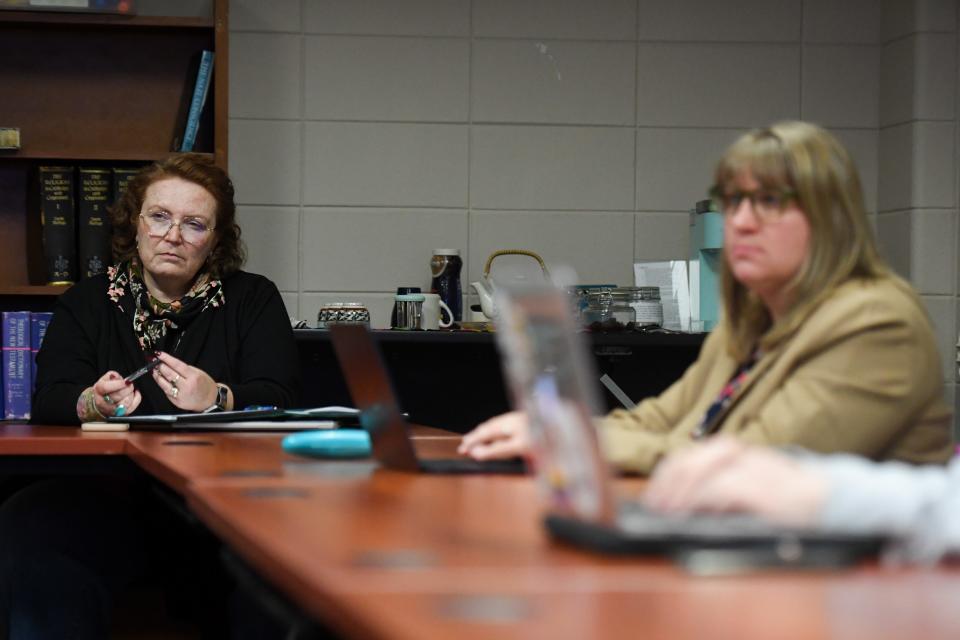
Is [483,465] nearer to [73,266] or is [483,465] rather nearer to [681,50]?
[73,266]

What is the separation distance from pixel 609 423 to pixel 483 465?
0.43 metres

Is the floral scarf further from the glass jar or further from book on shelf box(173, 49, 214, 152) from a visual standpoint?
the glass jar

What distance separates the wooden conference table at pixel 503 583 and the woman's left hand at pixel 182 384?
1.41 metres

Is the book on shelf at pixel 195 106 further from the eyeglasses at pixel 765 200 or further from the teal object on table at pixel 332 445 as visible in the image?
the eyeglasses at pixel 765 200

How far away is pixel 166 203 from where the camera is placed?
3.19 metres

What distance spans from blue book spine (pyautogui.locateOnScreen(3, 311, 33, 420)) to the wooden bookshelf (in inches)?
13.6

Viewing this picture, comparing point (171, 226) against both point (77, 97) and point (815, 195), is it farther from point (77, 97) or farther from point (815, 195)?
point (815, 195)

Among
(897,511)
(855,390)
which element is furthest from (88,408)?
(897,511)

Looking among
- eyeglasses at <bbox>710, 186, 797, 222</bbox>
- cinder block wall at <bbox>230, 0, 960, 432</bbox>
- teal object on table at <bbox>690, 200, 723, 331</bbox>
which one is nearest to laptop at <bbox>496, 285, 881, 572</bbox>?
eyeglasses at <bbox>710, 186, 797, 222</bbox>

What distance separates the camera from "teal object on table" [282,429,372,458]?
182cm

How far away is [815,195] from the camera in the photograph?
65.4 inches

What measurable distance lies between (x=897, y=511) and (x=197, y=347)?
234 cm

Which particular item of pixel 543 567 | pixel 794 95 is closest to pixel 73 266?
pixel 794 95

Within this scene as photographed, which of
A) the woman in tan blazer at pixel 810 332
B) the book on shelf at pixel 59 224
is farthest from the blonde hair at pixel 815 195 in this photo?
the book on shelf at pixel 59 224
